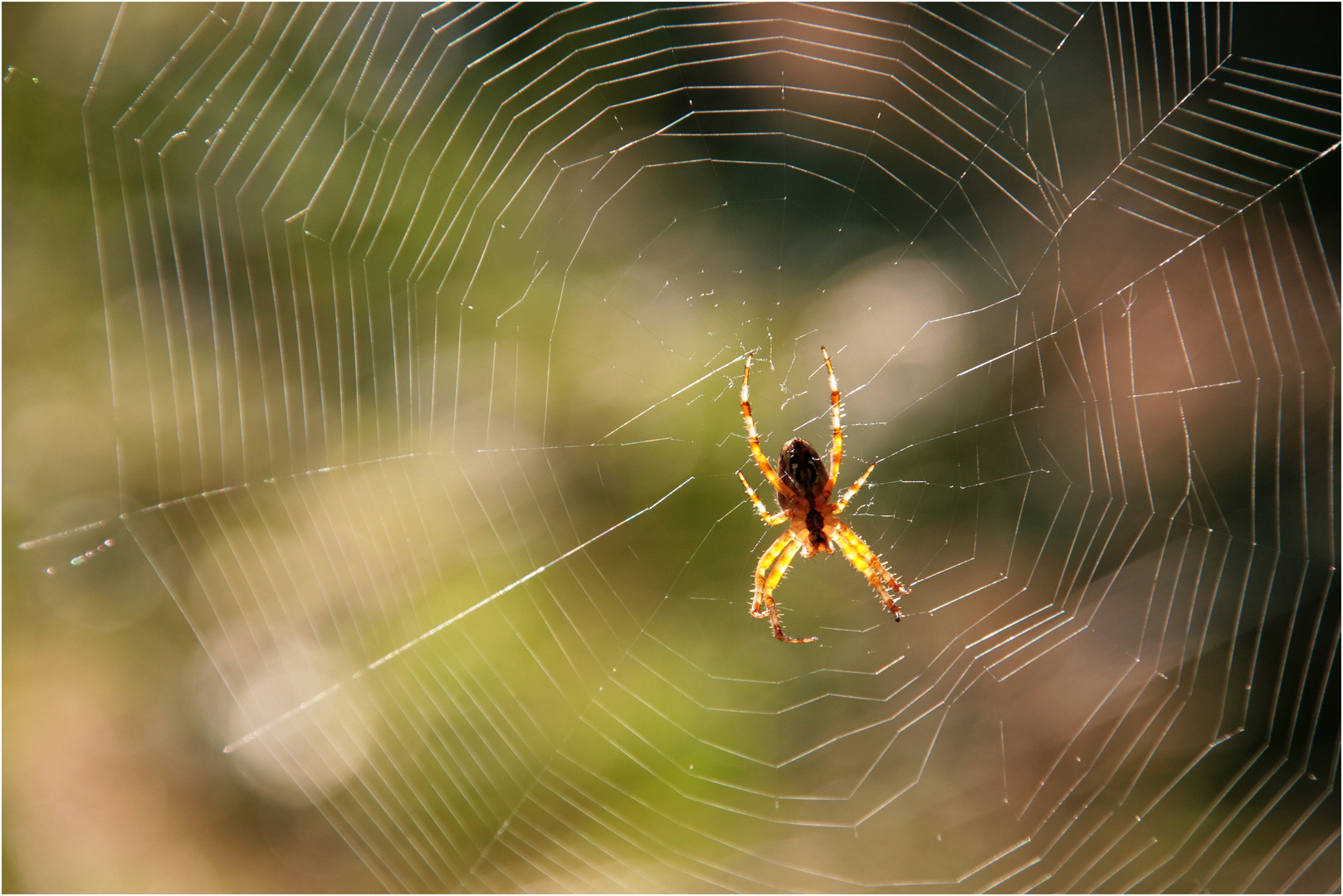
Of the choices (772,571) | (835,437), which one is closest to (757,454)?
(835,437)

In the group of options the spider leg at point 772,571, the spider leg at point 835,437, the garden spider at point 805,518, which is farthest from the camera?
the spider leg at point 772,571

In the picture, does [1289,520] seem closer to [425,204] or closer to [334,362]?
[425,204]

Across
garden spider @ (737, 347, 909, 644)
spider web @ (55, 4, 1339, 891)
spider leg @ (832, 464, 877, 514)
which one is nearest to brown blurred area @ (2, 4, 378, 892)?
spider web @ (55, 4, 1339, 891)

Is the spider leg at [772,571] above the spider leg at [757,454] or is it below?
below

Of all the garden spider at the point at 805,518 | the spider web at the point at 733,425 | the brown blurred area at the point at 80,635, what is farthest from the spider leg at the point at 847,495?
the brown blurred area at the point at 80,635

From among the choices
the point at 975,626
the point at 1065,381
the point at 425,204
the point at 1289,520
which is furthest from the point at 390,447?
the point at 1289,520

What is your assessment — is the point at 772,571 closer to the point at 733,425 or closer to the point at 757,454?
the point at 757,454

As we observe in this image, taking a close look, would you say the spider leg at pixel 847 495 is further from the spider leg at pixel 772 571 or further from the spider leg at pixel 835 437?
the spider leg at pixel 772 571
